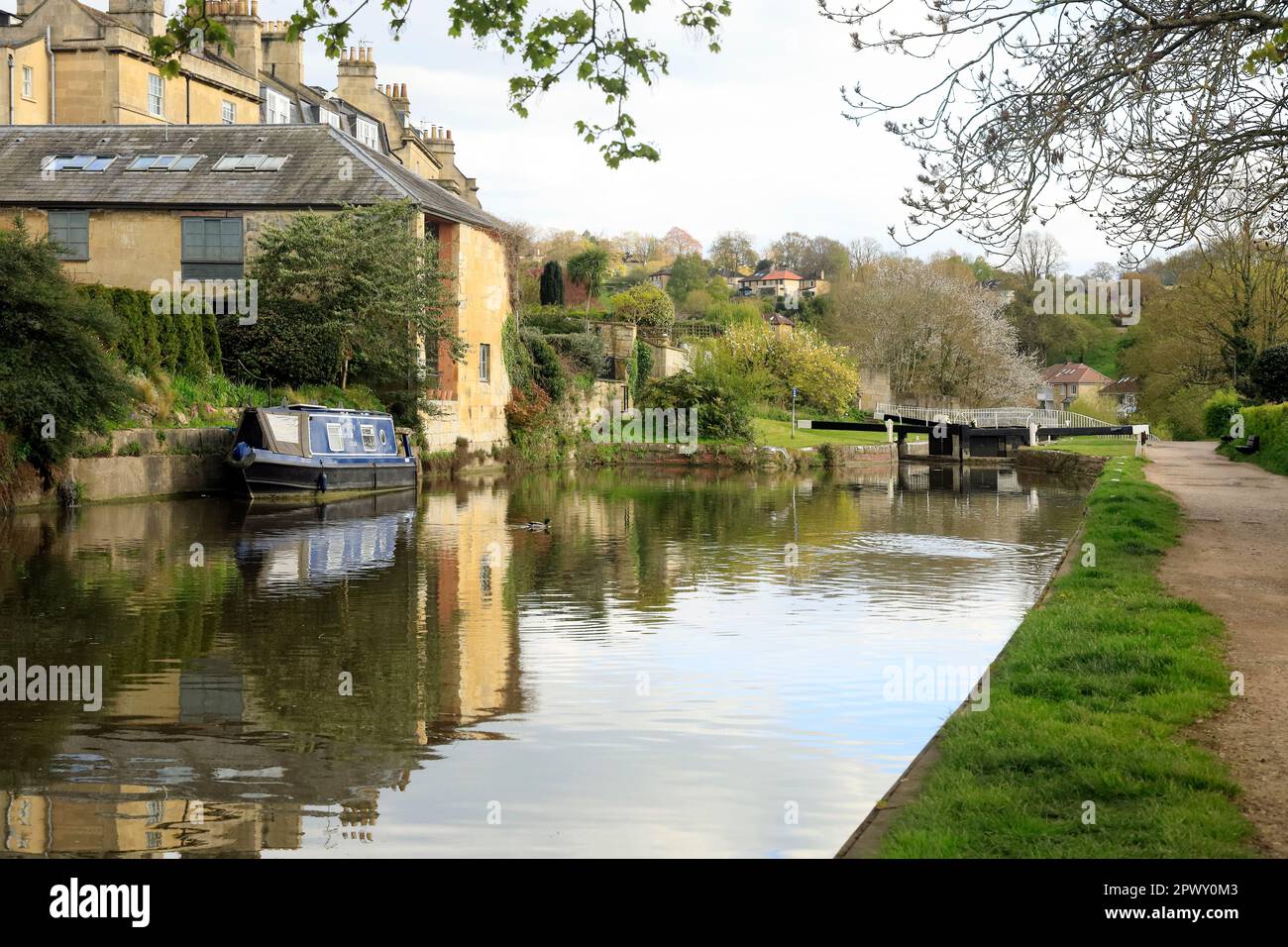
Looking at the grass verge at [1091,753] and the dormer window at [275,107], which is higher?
the dormer window at [275,107]

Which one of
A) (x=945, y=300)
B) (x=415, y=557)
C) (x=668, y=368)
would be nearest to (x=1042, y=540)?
(x=415, y=557)

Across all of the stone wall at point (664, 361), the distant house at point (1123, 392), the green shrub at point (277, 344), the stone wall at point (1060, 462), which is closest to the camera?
the green shrub at point (277, 344)

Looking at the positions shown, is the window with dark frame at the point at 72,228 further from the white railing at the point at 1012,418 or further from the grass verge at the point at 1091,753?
the white railing at the point at 1012,418

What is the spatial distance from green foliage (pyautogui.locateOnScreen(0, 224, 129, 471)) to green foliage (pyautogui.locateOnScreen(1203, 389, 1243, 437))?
36771mm

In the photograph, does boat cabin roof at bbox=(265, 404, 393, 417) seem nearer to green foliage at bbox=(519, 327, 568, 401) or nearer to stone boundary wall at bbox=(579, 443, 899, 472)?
green foliage at bbox=(519, 327, 568, 401)

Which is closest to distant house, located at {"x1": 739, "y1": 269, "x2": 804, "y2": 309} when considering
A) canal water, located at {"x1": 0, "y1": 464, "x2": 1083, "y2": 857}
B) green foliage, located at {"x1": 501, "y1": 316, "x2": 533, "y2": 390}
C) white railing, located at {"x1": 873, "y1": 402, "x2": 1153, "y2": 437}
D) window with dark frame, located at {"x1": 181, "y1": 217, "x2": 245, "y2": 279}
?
white railing, located at {"x1": 873, "y1": 402, "x2": 1153, "y2": 437}

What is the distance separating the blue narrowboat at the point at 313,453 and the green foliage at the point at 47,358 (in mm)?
3170

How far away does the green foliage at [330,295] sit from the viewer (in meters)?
28.4

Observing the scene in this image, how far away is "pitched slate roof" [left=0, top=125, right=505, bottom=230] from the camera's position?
31.2m

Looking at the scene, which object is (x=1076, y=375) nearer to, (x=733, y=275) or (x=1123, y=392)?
(x=1123, y=392)

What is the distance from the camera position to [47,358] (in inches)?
794

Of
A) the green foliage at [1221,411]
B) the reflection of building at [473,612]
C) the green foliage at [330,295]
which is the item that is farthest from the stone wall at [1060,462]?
the reflection of building at [473,612]

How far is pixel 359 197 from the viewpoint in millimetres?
30922
